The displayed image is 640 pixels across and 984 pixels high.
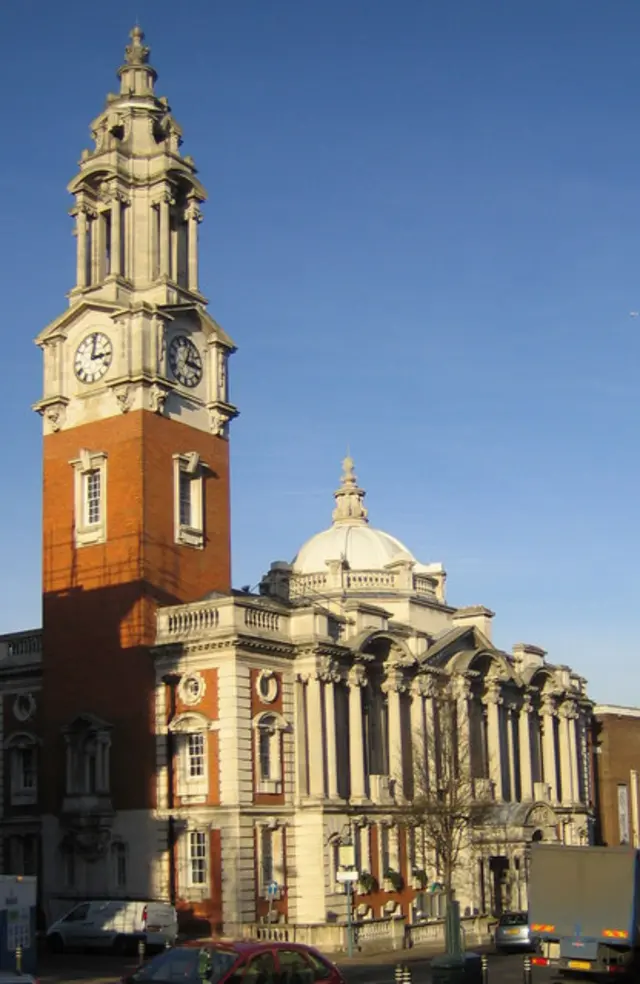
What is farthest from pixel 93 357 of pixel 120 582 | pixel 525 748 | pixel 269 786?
pixel 525 748

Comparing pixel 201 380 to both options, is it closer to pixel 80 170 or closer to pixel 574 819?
pixel 80 170

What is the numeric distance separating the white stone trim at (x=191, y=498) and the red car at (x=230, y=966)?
31.3m

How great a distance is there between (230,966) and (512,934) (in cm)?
2623

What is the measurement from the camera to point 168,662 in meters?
48.8

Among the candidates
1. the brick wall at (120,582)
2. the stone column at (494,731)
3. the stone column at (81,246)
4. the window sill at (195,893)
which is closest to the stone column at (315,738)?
the window sill at (195,893)

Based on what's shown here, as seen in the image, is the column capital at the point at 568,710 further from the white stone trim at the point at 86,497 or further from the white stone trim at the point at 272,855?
the white stone trim at the point at 86,497

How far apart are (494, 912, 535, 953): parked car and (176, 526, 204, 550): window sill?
17.5 m

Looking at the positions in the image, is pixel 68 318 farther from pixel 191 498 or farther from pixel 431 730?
pixel 431 730

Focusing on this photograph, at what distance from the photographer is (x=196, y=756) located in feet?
157

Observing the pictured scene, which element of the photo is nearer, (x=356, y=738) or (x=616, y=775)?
(x=356, y=738)

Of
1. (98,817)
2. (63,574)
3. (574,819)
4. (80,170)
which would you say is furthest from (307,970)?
(574,819)

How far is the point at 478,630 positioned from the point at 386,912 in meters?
15.3

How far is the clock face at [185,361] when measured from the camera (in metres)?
53.4

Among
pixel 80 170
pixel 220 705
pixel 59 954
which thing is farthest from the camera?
pixel 80 170
